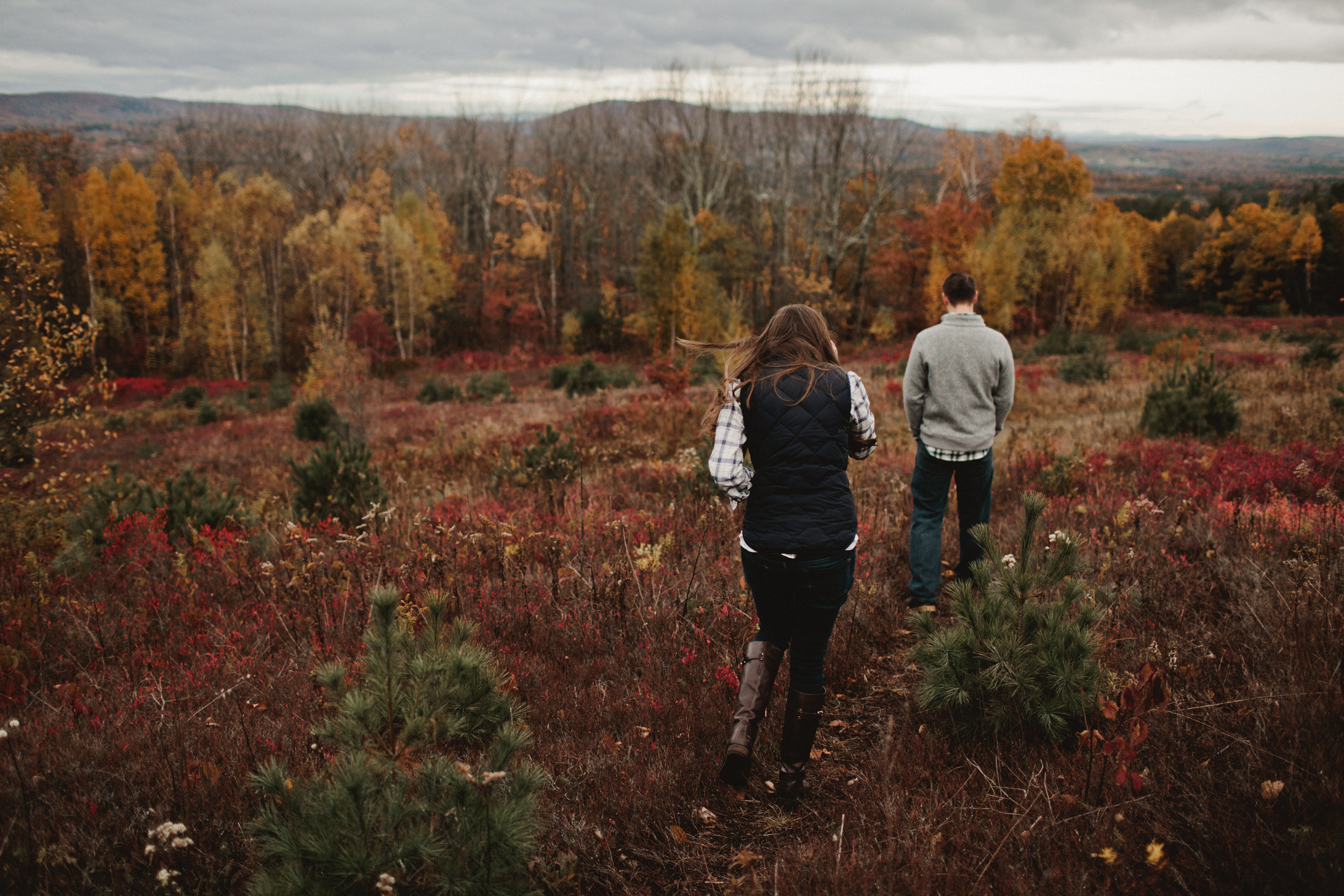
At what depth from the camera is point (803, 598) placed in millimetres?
2652

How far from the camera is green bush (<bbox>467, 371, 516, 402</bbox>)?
22.0 metres

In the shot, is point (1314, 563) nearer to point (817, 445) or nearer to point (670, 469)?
point (817, 445)

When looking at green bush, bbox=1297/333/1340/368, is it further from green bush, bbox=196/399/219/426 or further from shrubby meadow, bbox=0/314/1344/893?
green bush, bbox=196/399/219/426

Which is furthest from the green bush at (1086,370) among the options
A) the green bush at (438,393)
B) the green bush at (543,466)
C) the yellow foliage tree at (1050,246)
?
the green bush at (438,393)

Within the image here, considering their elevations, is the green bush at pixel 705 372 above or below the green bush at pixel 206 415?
above

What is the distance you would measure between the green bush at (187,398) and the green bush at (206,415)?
142 inches

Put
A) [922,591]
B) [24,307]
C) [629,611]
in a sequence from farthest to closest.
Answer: [24,307] → [922,591] → [629,611]

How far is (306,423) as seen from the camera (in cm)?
1469

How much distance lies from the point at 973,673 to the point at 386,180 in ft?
185

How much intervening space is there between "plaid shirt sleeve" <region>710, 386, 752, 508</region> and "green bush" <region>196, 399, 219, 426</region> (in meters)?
26.1

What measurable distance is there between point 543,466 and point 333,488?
7.08ft

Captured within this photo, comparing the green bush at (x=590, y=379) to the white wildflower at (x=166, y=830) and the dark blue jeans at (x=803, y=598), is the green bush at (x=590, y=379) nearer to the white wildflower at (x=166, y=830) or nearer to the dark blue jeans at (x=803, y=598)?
the dark blue jeans at (x=803, y=598)

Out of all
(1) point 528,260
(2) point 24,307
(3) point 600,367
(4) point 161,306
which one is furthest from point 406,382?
(2) point 24,307

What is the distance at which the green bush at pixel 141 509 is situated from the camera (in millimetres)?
5703
